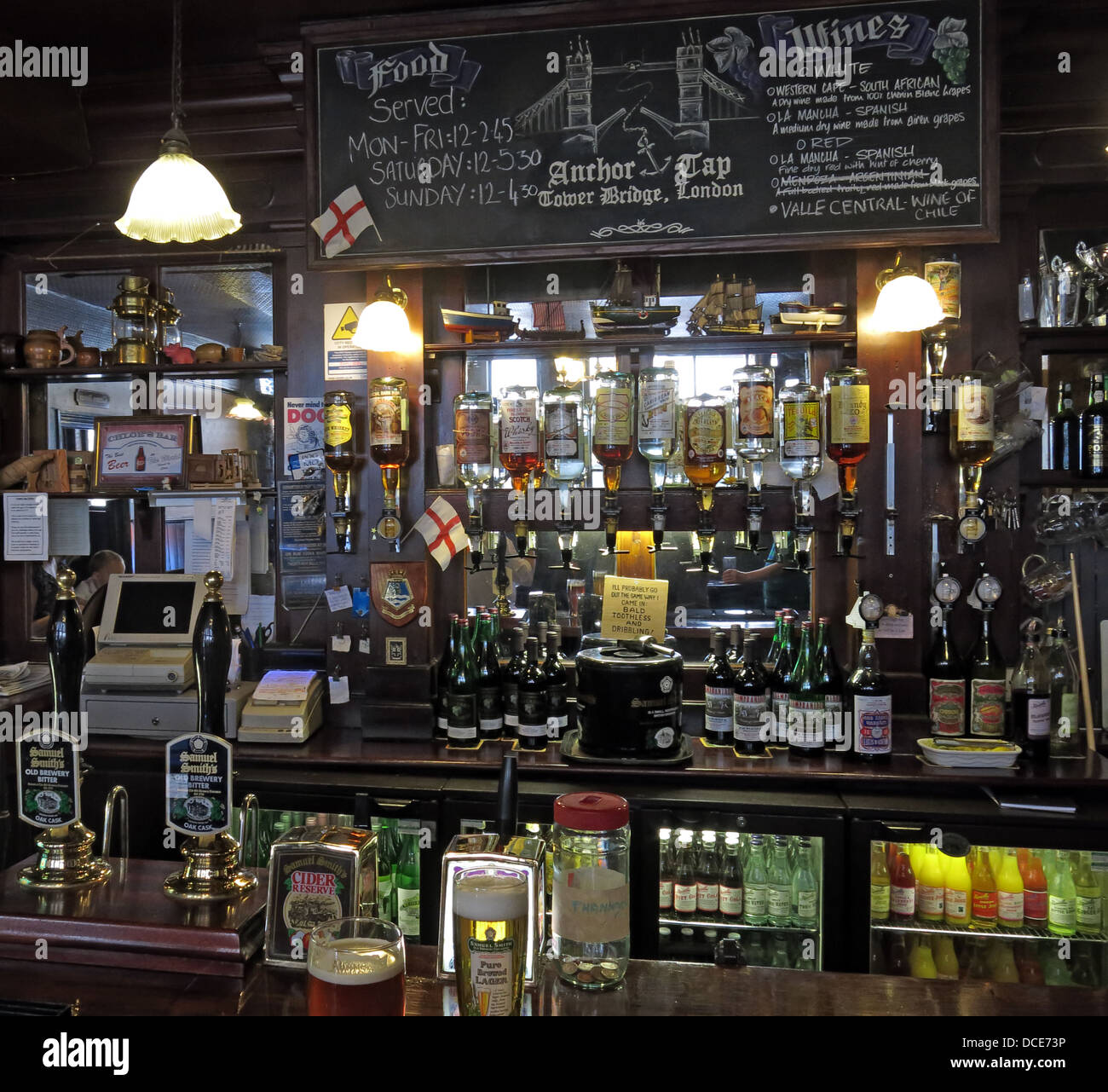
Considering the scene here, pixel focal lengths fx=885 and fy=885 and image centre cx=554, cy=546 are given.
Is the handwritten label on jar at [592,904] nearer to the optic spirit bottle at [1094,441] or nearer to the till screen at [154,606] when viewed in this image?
the till screen at [154,606]

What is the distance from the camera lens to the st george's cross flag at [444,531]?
9.40 feet

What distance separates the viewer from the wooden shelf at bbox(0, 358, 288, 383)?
3.16m

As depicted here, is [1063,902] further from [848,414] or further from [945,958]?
[848,414]

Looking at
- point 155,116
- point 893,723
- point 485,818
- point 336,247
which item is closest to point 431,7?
point 336,247

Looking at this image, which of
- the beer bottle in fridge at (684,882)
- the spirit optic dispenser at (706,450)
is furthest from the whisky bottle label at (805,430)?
the beer bottle in fridge at (684,882)

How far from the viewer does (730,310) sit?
2771mm

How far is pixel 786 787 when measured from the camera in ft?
7.97

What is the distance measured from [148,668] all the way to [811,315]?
231 centimetres

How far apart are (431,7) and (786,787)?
2522 mm

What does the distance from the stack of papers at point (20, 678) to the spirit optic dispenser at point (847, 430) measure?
107 inches

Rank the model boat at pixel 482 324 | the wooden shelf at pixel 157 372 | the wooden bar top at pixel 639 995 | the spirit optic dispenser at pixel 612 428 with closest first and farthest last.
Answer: the wooden bar top at pixel 639 995 < the spirit optic dispenser at pixel 612 428 < the model boat at pixel 482 324 < the wooden shelf at pixel 157 372


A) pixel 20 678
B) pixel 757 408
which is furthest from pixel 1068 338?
pixel 20 678

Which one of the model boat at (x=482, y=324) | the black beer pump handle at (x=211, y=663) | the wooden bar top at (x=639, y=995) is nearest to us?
the wooden bar top at (x=639, y=995)
